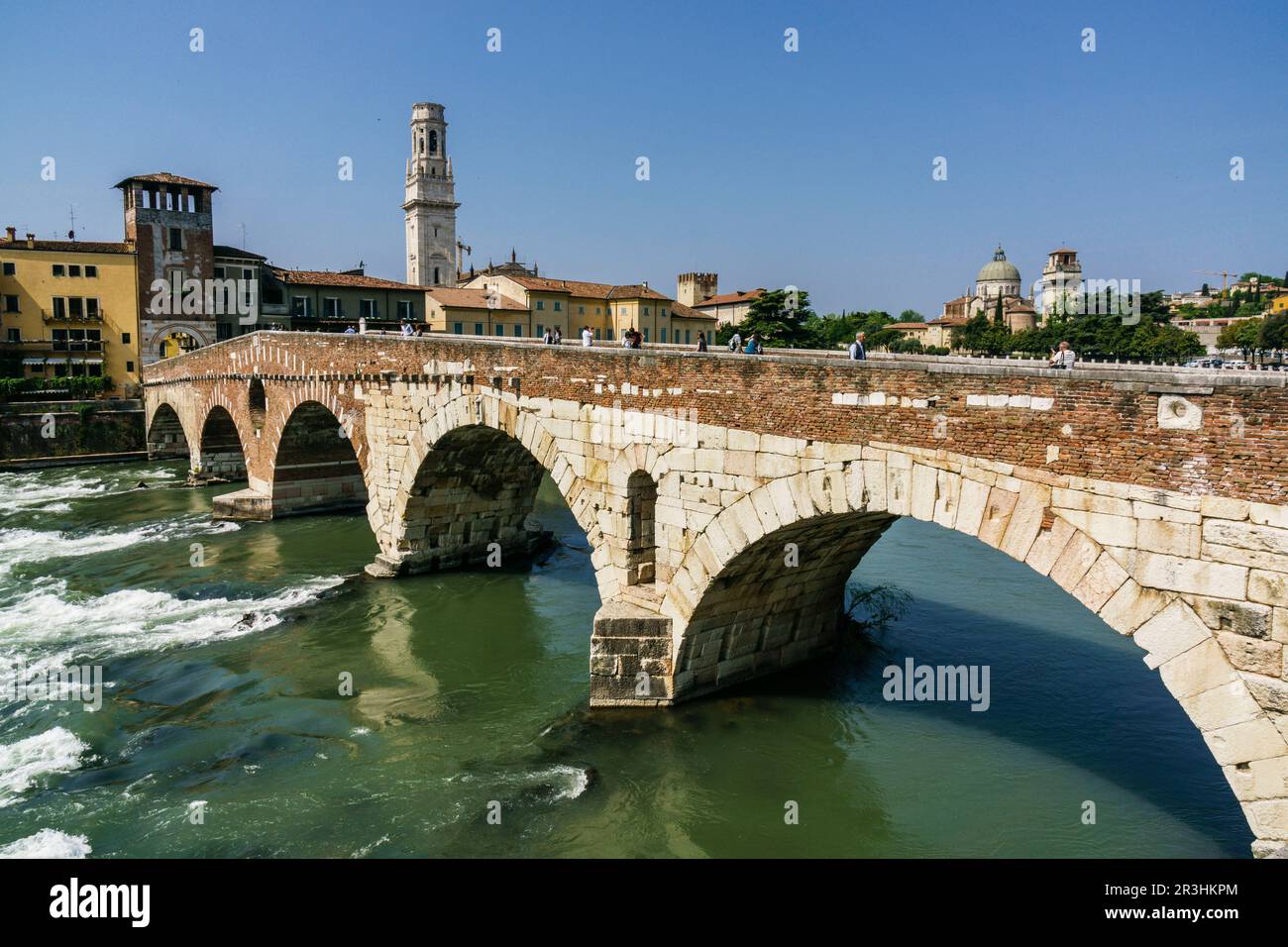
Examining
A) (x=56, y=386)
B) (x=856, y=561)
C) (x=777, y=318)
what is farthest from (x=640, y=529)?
(x=56, y=386)

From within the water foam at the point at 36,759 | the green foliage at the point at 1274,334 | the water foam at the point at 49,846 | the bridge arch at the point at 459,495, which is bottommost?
the water foam at the point at 49,846

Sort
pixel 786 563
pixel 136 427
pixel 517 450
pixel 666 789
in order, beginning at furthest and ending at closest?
pixel 136 427, pixel 517 450, pixel 786 563, pixel 666 789

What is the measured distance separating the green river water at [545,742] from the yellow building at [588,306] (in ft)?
123

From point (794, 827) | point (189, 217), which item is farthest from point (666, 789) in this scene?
point (189, 217)

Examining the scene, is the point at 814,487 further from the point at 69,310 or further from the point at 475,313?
the point at 69,310

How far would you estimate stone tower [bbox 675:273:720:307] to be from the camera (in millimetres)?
88100

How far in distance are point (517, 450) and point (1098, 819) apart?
A: 1475 centimetres

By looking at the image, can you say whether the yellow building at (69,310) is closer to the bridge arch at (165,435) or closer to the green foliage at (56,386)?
the green foliage at (56,386)

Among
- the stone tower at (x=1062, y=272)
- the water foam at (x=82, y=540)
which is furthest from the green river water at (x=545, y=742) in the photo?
the stone tower at (x=1062, y=272)

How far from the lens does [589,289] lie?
59.4 metres

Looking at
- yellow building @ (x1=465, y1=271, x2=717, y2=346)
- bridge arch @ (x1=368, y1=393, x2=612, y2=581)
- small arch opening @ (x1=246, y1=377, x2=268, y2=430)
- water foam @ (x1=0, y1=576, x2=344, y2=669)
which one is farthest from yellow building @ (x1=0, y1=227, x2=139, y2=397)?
bridge arch @ (x1=368, y1=393, x2=612, y2=581)

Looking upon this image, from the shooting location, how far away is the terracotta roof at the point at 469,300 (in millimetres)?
53991

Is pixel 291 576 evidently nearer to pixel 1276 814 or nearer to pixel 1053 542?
pixel 1053 542

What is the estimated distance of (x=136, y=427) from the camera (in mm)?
45812
